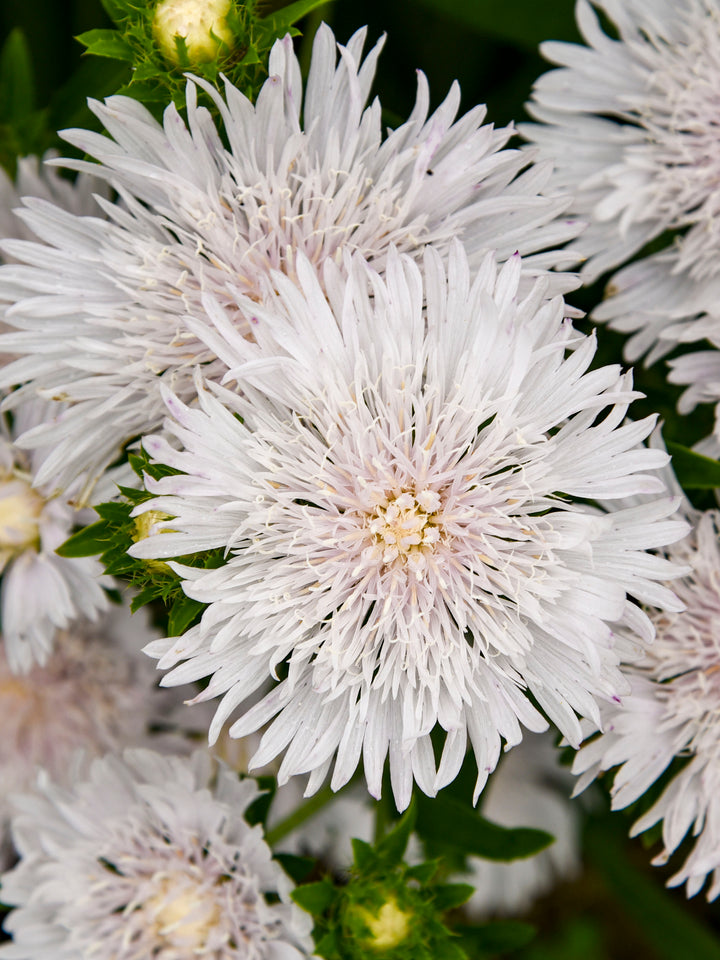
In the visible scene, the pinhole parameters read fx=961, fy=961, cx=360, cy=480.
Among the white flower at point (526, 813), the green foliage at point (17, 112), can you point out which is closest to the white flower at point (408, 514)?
the green foliage at point (17, 112)

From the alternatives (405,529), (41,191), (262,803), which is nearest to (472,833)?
(262,803)

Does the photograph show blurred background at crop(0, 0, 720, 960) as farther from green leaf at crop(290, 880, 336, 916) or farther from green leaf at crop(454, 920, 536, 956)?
green leaf at crop(290, 880, 336, 916)

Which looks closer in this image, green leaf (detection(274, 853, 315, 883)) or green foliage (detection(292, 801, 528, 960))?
green foliage (detection(292, 801, 528, 960))

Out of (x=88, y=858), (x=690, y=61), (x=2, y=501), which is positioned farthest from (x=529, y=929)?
(x=690, y=61)

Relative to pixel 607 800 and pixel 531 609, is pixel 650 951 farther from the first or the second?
pixel 531 609

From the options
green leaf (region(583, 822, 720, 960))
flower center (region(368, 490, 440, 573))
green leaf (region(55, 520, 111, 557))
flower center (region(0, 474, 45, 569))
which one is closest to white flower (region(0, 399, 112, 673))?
flower center (region(0, 474, 45, 569))

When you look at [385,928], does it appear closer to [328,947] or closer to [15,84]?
[328,947]

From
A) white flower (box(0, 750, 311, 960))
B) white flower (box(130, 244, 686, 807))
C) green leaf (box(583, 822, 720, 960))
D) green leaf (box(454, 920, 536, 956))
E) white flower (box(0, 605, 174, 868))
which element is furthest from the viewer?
green leaf (box(583, 822, 720, 960))
